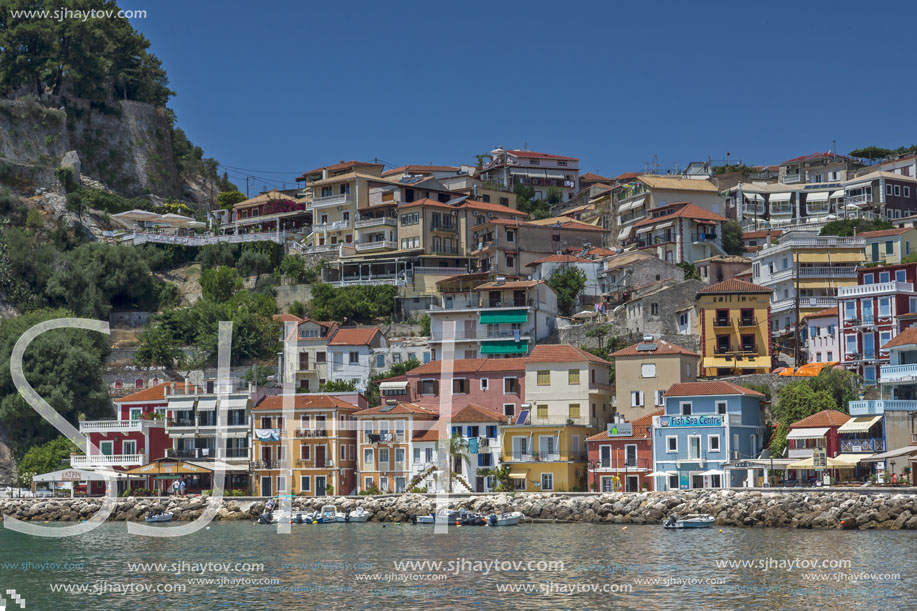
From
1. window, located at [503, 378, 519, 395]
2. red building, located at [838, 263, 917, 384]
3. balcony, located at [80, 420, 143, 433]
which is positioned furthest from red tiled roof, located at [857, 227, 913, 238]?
balcony, located at [80, 420, 143, 433]

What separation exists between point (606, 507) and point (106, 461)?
29786mm

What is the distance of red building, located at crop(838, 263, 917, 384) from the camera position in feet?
218

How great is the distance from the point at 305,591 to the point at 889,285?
4176 centimetres

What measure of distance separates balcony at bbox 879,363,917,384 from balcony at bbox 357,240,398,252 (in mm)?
41555

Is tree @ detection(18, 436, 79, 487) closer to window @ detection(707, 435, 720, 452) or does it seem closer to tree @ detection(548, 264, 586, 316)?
tree @ detection(548, 264, 586, 316)

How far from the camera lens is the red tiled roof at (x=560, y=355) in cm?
6819

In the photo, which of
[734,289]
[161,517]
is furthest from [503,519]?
[734,289]

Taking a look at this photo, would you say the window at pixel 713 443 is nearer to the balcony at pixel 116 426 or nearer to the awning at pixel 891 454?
the awning at pixel 891 454

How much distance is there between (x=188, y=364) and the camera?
8094 centimetres

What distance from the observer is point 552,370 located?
68.2 meters

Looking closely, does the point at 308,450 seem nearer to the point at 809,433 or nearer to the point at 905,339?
the point at 809,433

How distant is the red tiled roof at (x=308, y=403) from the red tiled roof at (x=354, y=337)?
25.1ft

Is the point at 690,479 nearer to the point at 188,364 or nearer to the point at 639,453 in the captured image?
the point at 639,453

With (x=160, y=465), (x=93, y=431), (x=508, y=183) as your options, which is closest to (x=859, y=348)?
(x=160, y=465)
